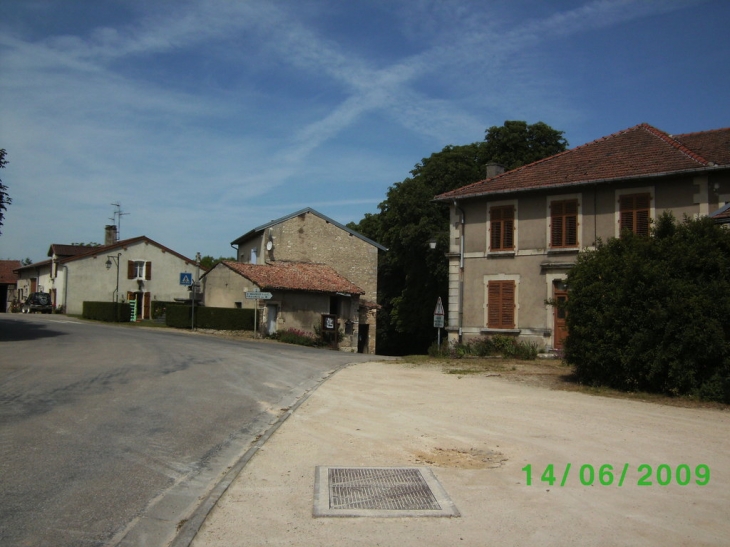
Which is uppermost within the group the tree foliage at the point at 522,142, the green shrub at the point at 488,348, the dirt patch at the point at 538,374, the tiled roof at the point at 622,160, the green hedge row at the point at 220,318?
the tree foliage at the point at 522,142

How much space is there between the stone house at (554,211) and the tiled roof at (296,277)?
1149 cm

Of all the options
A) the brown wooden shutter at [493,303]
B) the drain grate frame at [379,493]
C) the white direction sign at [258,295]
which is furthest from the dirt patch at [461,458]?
the white direction sign at [258,295]

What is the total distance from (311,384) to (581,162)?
47.2 ft

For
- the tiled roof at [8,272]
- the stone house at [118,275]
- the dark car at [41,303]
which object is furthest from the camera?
the tiled roof at [8,272]

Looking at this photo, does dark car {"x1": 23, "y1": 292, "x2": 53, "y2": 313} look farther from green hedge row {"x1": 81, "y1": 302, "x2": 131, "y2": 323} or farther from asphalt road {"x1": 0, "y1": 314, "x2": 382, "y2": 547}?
asphalt road {"x1": 0, "y1": 314, "x2": 382, "y2": 547}

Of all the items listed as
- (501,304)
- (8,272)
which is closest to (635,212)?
(501,304)

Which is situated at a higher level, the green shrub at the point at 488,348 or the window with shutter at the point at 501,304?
the window with shutter at the point at 501,304

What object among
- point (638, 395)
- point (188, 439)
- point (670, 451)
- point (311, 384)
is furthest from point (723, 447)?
point (311, 384)

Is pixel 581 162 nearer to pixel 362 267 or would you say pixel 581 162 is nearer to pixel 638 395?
pixel 638 395

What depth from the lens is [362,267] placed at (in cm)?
4206

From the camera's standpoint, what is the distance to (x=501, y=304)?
24.2 meters

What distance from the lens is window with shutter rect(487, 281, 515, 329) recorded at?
24.0 meters

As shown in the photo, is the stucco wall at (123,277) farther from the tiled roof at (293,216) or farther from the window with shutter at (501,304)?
the window with shutter at (501,304)

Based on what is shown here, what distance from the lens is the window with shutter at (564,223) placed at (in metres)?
23.0
